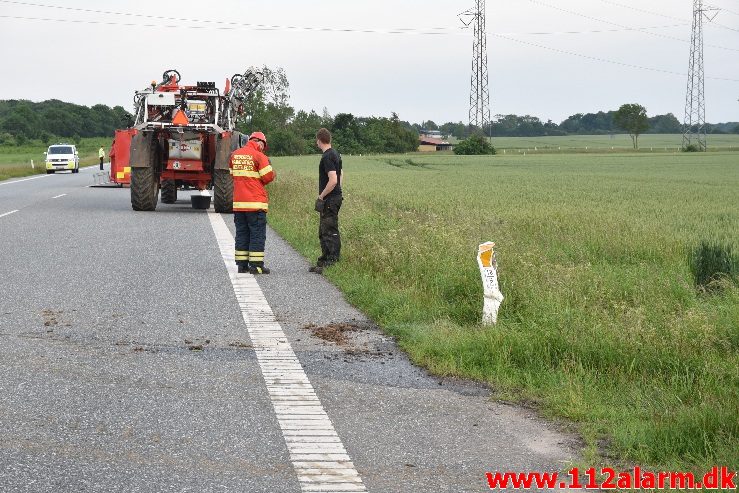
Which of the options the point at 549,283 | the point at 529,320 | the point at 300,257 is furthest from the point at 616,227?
the point at 529,320

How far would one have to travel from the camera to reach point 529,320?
8.55 metres

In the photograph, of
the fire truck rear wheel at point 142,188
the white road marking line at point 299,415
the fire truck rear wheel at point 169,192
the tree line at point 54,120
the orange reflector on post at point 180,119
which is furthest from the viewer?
the tree line at point 54,120

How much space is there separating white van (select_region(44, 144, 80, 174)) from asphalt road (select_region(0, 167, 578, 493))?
4539 centimetres

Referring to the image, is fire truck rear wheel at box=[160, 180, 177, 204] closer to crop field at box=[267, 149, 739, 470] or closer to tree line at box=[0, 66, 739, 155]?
crop field at box=[267, 149, 739, 470]

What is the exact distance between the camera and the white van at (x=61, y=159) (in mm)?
55250

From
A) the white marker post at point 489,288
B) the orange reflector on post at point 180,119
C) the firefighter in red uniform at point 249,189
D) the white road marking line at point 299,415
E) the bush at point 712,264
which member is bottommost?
the white road marking line at point 299,415

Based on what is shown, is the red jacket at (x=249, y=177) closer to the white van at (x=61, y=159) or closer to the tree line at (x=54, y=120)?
the white van at (x=61, y=159)

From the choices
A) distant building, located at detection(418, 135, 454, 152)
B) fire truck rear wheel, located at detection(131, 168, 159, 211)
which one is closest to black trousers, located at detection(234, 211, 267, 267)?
fire truck rear wheel, located at detection(131, 168, 159, 211)

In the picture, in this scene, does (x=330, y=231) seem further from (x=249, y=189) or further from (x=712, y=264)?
(x=712, y=264)

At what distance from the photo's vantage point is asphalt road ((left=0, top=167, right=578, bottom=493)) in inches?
195

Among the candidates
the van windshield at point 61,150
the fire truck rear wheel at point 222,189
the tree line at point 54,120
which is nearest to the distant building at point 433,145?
the tree line at point 54,120

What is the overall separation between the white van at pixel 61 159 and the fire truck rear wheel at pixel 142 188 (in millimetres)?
33269

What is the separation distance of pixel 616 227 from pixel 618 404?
38.2 ft

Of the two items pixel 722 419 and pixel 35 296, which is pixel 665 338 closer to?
pixel 722 419
